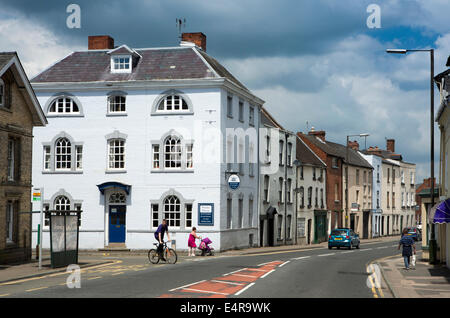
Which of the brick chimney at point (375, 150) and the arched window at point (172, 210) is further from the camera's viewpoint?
the brick chimney at point (375, 150)

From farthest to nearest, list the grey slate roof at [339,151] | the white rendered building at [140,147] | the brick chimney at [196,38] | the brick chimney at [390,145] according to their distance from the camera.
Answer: the brick chimney at [390,145], the grey slate roof at [339,151], the brick chimney at [196,38], the white rendered building at [140,147]

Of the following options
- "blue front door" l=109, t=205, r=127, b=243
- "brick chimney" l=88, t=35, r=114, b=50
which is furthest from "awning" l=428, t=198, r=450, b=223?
"brick chimney" l=88, t=35, r=114, b=50

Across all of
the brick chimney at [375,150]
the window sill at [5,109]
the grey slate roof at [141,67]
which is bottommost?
the window sill at [5,109]

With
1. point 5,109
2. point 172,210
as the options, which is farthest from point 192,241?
point 5,109

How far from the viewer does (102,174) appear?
4175 centimetres

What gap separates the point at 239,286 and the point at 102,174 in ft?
79.7

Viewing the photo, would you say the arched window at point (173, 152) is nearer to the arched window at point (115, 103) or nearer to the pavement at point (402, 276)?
the arched window at point (115, 103)

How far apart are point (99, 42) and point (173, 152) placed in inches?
436

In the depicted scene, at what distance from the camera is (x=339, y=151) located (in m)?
73.8

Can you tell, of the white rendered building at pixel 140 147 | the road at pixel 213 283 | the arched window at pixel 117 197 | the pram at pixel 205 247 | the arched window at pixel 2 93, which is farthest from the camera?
the arched window at pixel 117 197

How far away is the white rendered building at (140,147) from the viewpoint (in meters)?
40.4

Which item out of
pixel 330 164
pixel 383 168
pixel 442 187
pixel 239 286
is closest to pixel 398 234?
pixel 383 168

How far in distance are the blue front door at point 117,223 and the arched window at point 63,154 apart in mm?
4250

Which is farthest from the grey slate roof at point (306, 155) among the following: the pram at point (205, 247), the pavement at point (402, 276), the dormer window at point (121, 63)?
the pavement at point (402, 276)
